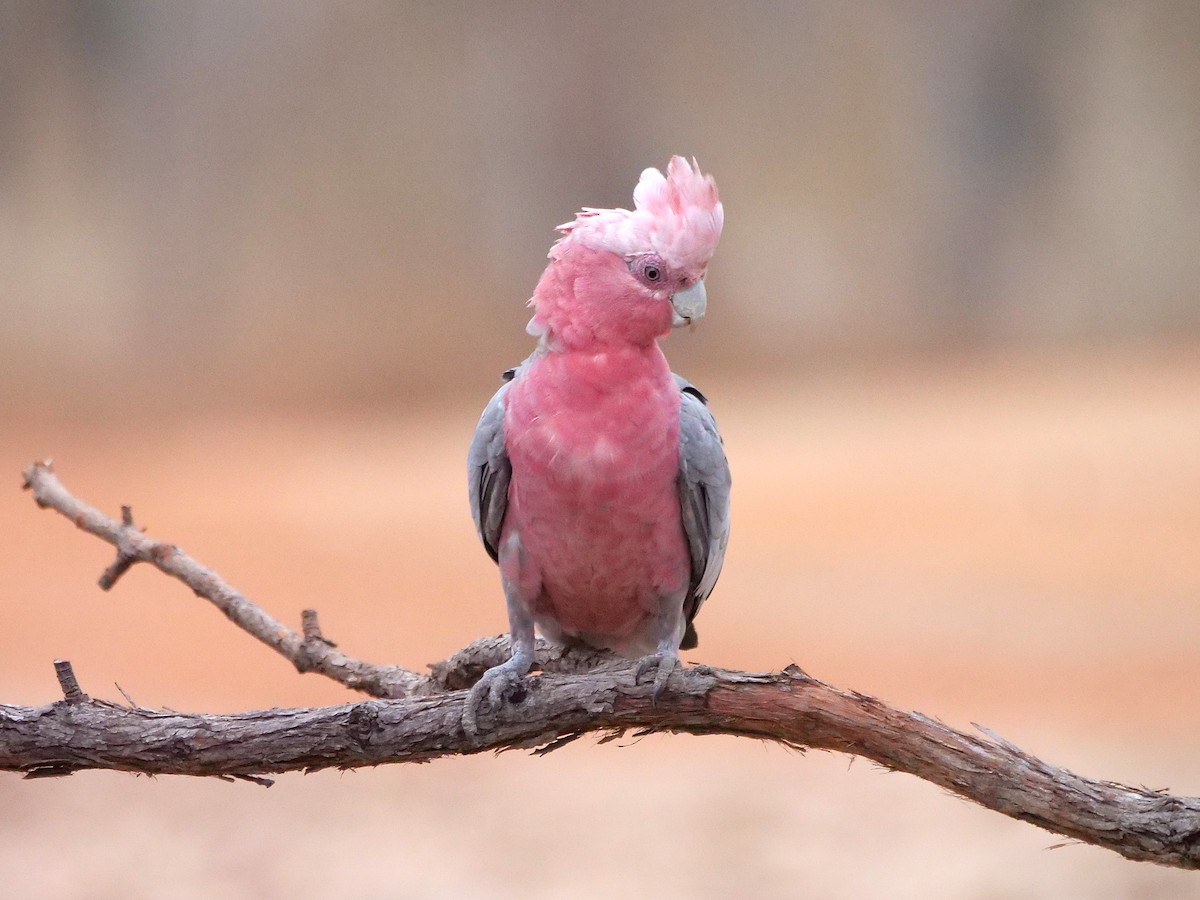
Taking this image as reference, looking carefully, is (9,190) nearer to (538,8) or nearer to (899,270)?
(538,8)

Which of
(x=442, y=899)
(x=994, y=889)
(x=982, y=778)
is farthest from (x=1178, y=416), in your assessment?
(x=982, y=778)

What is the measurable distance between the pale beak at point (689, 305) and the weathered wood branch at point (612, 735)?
0.96 metres

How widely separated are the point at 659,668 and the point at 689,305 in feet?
3.24

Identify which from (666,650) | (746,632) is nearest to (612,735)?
(666,650)

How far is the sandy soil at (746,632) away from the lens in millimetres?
6301

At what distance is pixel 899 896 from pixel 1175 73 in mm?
10532

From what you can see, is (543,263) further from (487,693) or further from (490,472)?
(487,693)

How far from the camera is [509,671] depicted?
359cm

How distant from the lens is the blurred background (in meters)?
9.20

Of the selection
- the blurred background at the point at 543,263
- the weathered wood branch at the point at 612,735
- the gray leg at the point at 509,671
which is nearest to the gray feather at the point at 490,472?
the gray leg at the point at 509,671

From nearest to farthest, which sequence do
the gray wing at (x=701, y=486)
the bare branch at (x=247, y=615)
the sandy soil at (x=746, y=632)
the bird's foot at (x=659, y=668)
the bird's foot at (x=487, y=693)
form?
the bird's foot at (x=659, y=668)
the bird's foot at (x=487, y=693)
the gray wing at (x=701, y=486)
the bare branch at (x=247, y=615)
the sandy soil at (x=746, y=632)

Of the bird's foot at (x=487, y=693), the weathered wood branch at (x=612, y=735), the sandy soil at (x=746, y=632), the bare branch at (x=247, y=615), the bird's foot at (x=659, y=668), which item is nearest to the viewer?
the weathered wood branch at (x=612, y=735)

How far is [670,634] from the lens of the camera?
381cm

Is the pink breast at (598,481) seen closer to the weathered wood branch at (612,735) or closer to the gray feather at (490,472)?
the gray feather at (490,472)
